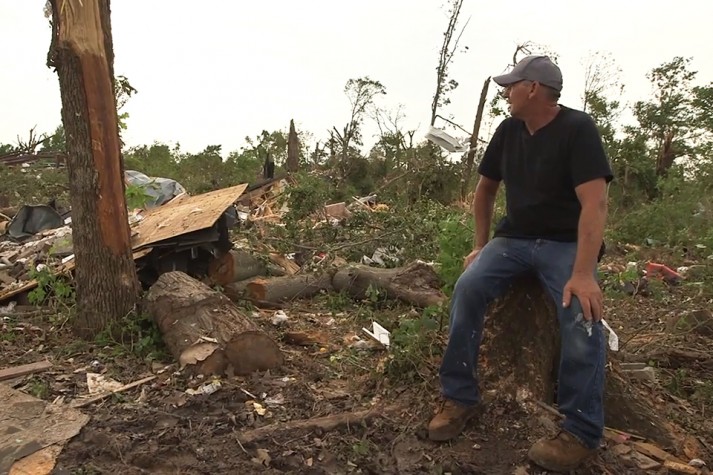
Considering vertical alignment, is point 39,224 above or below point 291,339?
above

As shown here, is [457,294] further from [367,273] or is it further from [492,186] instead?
[367,273]

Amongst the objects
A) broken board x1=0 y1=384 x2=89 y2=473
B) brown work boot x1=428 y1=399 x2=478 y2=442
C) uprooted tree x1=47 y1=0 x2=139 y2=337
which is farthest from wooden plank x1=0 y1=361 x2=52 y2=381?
brown work boot x1=428 y1=399 x2=478 y2=442

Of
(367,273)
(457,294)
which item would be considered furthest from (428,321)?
(367,273)

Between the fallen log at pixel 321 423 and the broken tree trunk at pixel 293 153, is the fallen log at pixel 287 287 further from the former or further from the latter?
the broken tree trunk at pixel 293 153

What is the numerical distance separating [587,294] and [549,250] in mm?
306

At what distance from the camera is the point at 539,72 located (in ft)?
8.57

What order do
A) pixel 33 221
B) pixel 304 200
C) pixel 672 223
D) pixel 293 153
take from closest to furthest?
1. pixel 33 221
2. pixel 304 200
3. pixel 672 223
4. pixel 293 153

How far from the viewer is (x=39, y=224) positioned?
322 inches

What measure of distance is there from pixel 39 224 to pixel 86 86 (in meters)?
4.72

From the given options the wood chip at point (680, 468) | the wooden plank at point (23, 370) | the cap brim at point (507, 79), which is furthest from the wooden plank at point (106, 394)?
the wood chip at point (680, 468)

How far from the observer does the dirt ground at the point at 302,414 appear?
8.70ft

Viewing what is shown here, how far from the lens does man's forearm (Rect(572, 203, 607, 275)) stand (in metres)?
2.41

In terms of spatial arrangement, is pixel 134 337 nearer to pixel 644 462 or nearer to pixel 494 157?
pixel 494 157

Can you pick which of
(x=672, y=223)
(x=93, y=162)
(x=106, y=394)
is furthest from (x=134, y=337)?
(x=672, y=223)
